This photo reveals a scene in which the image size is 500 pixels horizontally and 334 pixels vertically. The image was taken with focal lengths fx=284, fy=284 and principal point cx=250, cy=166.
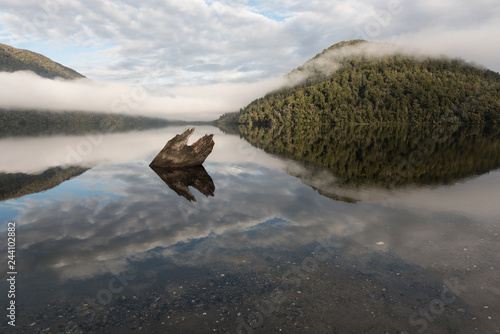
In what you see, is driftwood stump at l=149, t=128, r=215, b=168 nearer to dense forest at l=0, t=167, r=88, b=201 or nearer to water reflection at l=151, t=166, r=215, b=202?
water reflection at l=151, t=166, r=215, b=202

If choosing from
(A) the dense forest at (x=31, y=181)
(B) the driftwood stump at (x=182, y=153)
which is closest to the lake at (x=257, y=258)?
(A) the dense forest at (x=31, y=181)

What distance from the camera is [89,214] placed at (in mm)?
18188

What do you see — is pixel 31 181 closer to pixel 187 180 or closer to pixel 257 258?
pixel 187 180

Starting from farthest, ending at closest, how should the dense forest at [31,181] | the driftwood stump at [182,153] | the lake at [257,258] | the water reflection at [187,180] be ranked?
the driftwood stump at [182,153] → the water reflection at [187,180] → the dense forest at [31,181] → the lake at [257,258]

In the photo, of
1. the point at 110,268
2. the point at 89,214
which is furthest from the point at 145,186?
the point at 110,268

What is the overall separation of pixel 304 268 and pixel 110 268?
7.69 metres

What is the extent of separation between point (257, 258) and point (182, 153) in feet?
83.1

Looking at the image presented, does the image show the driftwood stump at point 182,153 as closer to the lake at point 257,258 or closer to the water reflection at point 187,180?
the water reflection at point 187,180

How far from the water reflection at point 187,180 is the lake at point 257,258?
26.9 inches

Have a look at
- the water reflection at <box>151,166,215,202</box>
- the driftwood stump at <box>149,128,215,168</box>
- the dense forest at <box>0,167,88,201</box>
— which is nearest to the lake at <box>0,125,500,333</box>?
the dense forest at <box>0,167,88,201</box>

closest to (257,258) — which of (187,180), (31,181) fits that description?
(187,180)

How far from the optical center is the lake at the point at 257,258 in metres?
8.35

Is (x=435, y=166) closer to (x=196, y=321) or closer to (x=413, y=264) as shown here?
(x=413, y=264)

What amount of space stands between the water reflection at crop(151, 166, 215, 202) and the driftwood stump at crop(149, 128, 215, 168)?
0.79 metres
